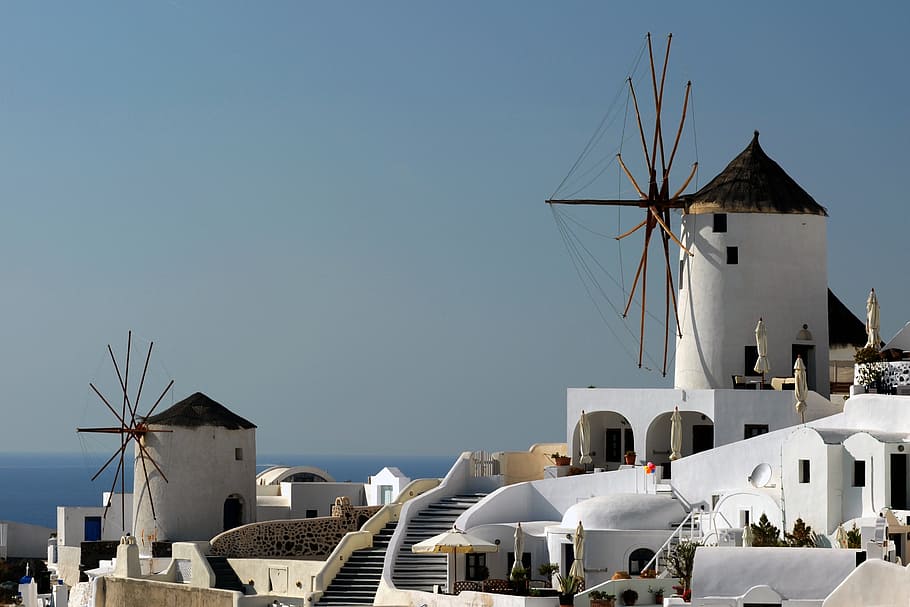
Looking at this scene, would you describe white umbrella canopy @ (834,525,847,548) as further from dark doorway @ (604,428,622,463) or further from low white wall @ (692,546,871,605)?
dark doorway @ (604,428,622,463)

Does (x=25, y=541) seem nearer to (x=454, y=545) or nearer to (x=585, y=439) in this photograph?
(x=585, y=439)

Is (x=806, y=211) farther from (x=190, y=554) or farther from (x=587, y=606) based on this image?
(x=190, y=554)

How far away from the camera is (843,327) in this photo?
47625mm

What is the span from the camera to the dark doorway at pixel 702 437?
4325 cm

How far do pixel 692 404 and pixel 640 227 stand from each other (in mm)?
4987

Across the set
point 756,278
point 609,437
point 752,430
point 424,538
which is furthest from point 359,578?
point 756,278

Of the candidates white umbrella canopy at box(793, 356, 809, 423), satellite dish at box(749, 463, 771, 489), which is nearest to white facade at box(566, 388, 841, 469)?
white umbrella canopy at box(793, 356, 809, 423)

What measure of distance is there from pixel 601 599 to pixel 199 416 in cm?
1832

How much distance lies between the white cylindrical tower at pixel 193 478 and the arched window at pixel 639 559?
15730 mm

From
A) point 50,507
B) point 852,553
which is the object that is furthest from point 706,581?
point 50,507

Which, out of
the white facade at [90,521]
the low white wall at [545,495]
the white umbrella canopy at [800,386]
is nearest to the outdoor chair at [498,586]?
the low white wall at [545,495]

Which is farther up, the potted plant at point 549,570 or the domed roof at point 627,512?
the domed roof at point 627,512

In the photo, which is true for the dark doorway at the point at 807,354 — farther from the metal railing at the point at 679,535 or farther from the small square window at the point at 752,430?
the metal railing at the point at 679,535

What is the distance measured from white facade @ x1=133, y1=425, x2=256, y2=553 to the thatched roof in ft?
51.5
